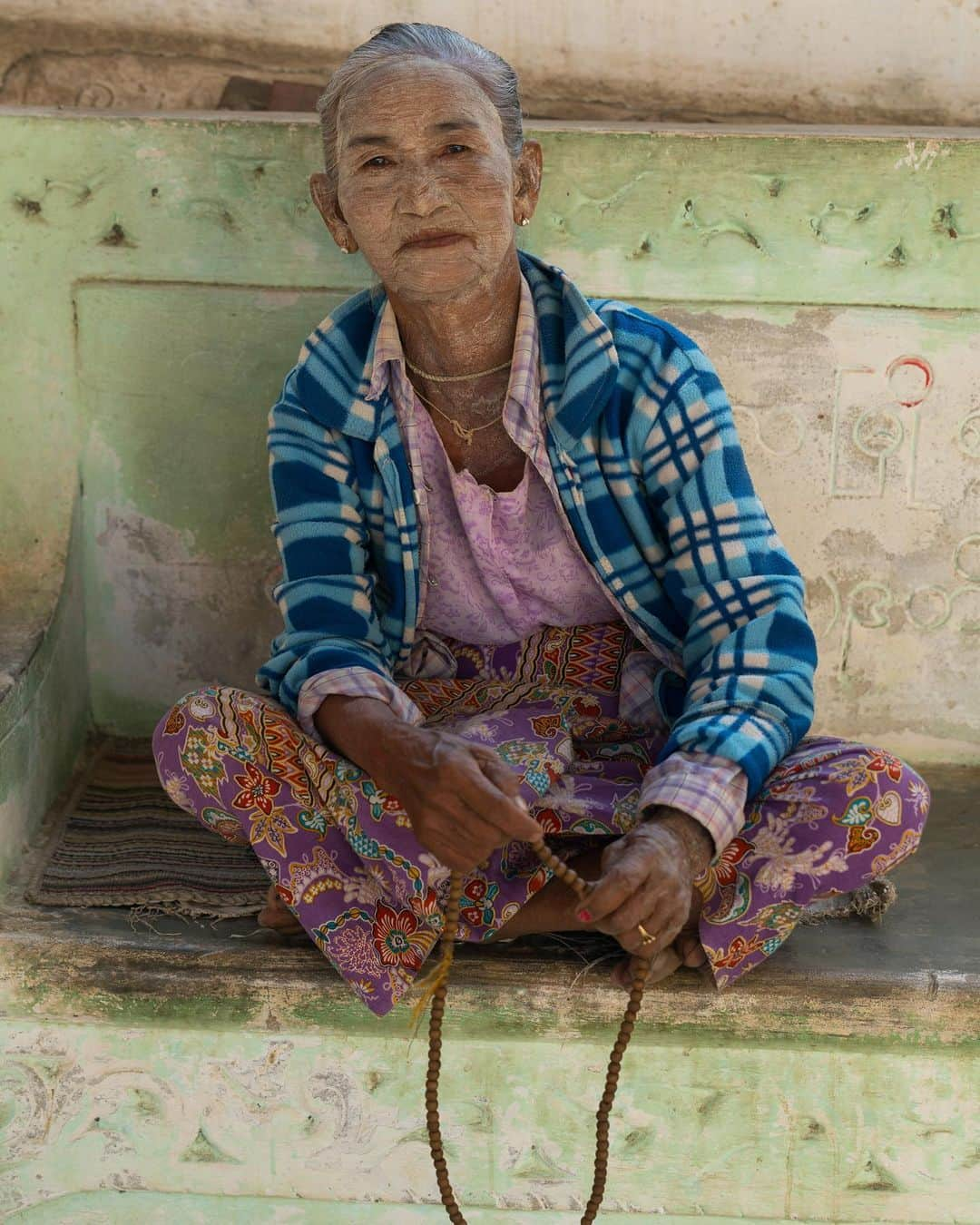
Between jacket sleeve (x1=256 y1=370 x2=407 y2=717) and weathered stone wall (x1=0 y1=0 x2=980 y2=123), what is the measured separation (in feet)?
3.66

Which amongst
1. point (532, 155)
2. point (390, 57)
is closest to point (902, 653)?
point (532, 155)

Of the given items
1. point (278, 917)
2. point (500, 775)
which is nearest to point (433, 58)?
point (500, 775)

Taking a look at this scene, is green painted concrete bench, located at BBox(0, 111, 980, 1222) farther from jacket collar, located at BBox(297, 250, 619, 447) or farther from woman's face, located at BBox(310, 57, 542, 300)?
woman's face, located at BBox(310, 57, 542, 300)

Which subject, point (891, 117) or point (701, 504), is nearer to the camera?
point (701, 504)

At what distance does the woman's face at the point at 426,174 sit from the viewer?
7.91ft

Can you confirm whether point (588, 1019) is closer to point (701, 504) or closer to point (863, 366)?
point (701, 504)

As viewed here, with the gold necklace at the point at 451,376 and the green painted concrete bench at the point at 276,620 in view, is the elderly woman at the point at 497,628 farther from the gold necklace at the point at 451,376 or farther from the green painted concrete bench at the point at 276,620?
the green painted concrete bench at the point at 276,620

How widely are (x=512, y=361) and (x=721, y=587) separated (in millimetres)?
512

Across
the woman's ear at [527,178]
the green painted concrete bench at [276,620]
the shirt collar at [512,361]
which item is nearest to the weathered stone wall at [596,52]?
the green painted concrete bench at [276,620]

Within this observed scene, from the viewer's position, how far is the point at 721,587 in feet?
8.02

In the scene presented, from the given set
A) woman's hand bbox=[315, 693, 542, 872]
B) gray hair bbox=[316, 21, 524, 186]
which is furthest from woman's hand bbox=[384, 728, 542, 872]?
gray hair bbox=[316, 21, 524, 186]

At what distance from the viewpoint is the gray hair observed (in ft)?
8.10

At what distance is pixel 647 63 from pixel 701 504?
4.40 feet

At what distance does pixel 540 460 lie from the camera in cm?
257
